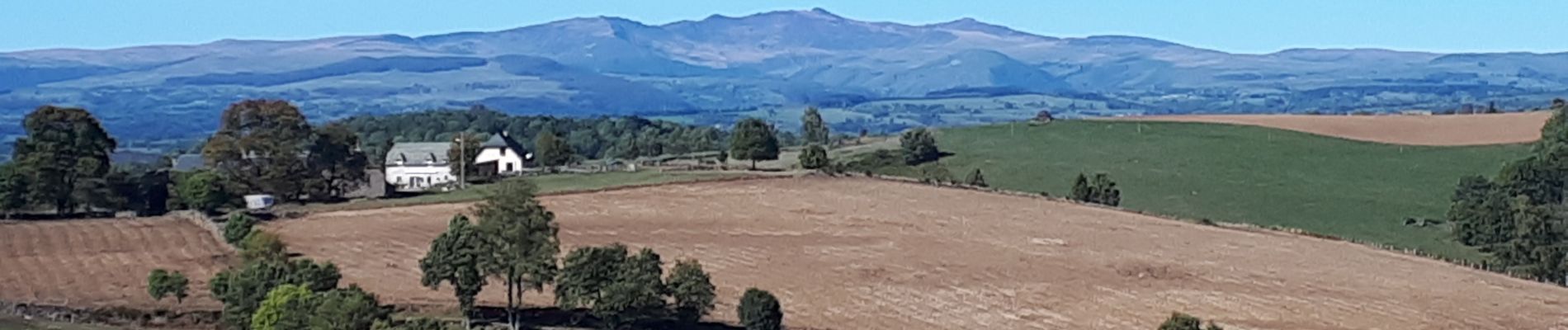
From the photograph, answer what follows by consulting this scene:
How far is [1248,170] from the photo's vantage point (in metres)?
91.1

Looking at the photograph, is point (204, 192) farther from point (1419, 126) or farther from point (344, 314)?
point (1419, 126)

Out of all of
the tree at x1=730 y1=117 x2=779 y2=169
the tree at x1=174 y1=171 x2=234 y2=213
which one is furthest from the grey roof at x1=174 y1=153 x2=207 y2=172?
the tree at x1=730 y1=117 x2=779 y2=169

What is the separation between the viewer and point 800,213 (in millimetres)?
66500

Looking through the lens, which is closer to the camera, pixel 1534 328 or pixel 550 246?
pixel 550 246

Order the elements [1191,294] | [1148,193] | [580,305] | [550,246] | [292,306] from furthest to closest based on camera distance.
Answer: [1148,193], [1191,294], [580,305], [550,246], [292,306]

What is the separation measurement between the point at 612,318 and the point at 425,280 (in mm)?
4472

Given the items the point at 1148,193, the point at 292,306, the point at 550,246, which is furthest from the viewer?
the point at 1148,193

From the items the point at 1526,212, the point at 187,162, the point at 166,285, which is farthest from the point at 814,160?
the point at 166,285

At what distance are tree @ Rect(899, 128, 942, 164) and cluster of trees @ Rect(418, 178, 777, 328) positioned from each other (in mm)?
51844

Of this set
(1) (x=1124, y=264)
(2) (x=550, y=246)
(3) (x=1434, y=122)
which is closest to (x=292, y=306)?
(2) (x=550, y=246)

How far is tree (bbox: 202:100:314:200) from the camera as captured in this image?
72625mm

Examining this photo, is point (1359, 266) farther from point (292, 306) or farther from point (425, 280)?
point (292, 306)

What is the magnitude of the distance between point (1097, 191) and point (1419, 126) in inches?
1362

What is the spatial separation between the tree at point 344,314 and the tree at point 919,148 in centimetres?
6189
